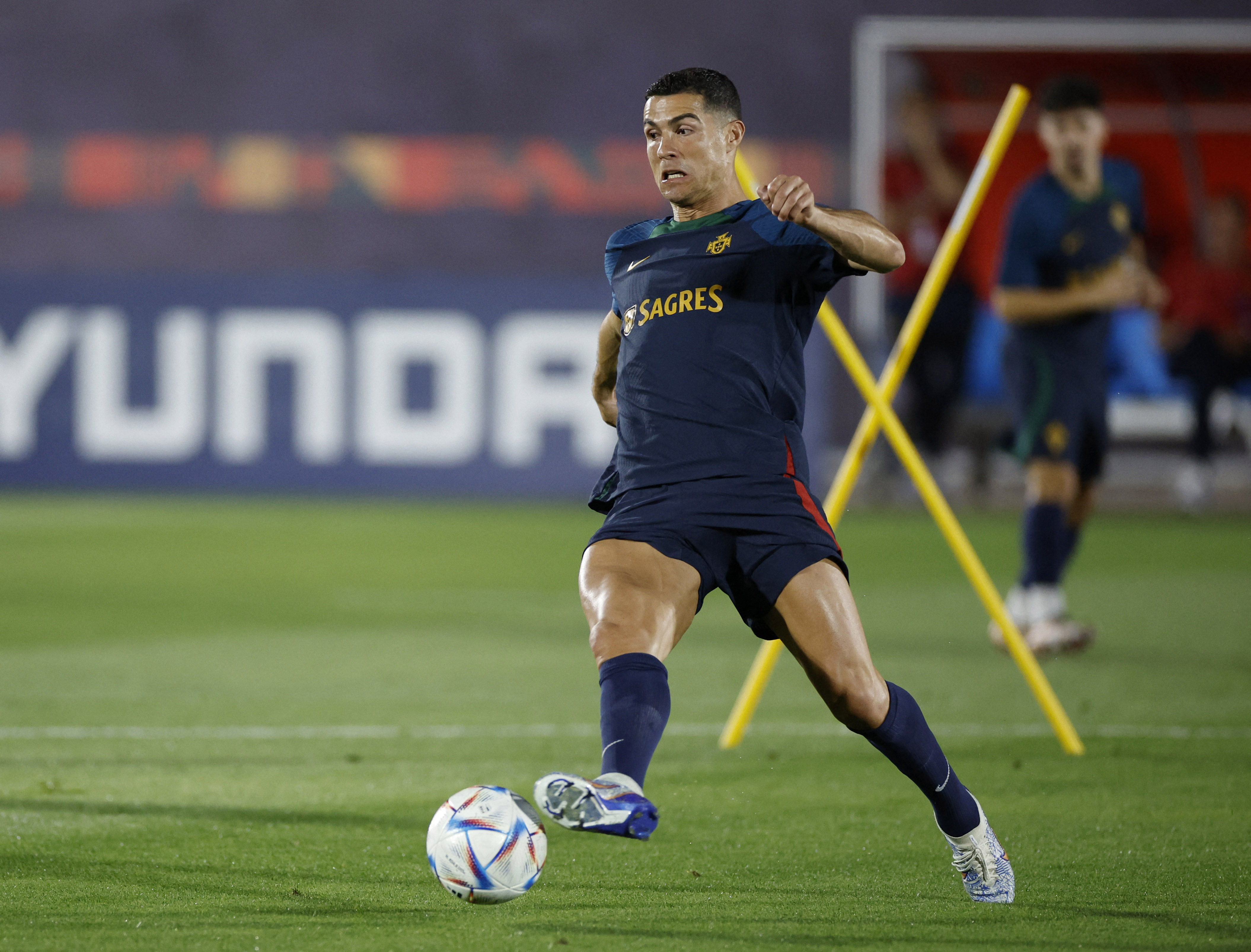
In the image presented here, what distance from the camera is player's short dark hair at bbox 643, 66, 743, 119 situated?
13.1 feet

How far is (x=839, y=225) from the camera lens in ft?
12.4

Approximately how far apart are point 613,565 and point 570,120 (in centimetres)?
1453

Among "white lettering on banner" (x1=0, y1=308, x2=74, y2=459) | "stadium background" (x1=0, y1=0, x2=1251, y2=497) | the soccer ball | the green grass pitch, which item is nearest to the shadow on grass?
the green grass pitch

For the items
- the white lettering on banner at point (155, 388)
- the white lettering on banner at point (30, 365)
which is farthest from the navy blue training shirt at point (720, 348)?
the white lettering on banner at point (30, 365)

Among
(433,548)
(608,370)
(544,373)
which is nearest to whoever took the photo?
(608,370)

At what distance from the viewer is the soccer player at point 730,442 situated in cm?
381

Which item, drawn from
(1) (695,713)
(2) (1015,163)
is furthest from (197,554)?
(2) (1015,163)

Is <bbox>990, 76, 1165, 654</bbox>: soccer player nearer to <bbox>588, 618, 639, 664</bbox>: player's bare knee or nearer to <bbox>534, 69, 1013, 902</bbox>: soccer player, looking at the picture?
<bbox>534, 69, 1013, 902</bbox>: soccer player

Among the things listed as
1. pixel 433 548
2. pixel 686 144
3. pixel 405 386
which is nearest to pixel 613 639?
pixel 686 144

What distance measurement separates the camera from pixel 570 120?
1788 cm

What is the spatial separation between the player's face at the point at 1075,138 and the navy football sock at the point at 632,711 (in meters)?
5.12

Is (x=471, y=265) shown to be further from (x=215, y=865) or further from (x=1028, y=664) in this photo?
(x=215, y=865)

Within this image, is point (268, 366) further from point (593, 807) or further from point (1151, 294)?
point (593, 807)

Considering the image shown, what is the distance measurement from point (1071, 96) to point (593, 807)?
566cm
